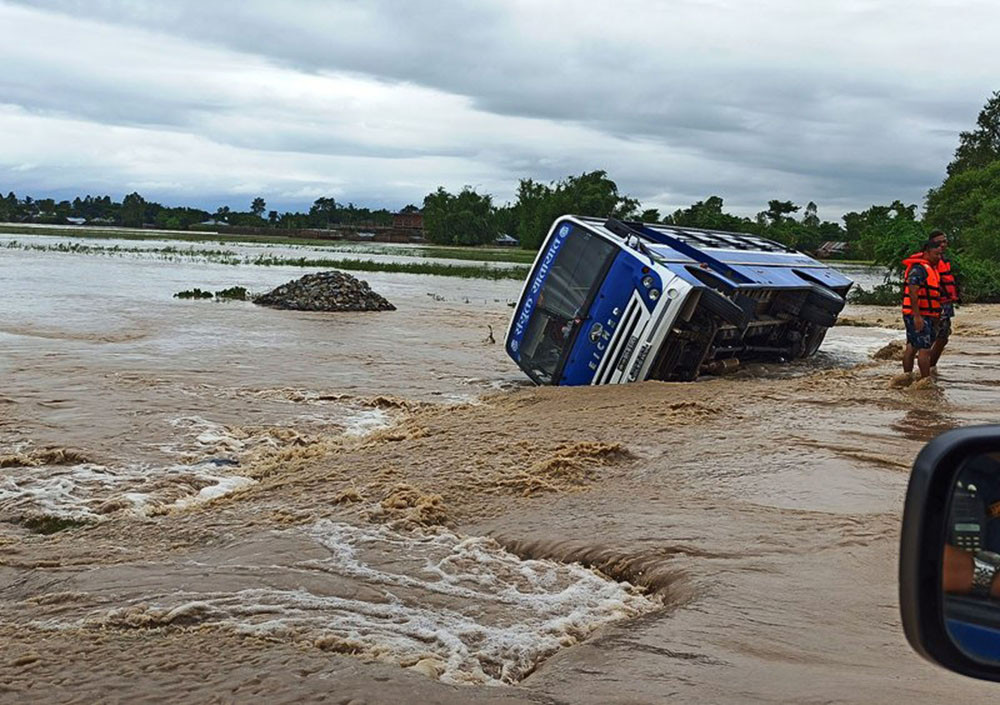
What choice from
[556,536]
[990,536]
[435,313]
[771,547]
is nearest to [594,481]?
[556,536]

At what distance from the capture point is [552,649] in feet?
14.2

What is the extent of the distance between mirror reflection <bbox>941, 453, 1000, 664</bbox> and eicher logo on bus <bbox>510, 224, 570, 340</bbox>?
37.6 ft

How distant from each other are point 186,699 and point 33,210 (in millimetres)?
166754

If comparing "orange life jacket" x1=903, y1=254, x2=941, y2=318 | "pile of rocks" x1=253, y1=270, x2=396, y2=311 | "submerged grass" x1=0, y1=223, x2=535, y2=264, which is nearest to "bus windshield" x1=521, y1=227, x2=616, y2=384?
"orange life jacket" x1=903, y1=254, x2=941, y2=318

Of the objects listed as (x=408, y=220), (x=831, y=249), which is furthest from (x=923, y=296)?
(x=408, y=220)

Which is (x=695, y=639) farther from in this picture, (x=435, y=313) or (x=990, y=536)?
(x=435, y=313)

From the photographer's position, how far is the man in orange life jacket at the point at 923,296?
11.5m

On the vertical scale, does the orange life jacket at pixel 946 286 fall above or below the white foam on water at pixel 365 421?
above

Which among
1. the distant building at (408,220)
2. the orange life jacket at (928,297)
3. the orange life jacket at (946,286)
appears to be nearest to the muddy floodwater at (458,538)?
the orange life jacket at (928,297)

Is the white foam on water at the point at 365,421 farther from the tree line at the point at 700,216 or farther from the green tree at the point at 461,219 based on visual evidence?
the green tree at the point at 461,219

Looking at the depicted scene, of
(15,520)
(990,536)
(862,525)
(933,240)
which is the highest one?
(933,240)

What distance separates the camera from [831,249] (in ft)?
337

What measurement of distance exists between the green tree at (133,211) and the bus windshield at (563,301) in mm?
151988

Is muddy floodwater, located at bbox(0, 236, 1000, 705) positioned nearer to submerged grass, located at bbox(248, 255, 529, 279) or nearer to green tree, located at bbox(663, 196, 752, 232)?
submerged grass, located at bbox(248, 255, 529, 279)
